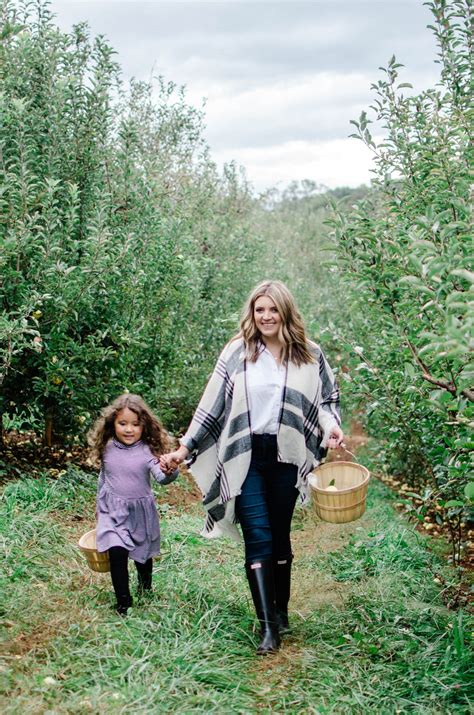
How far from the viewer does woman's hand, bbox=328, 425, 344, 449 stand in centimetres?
420

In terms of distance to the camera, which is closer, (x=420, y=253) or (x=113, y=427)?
(x=420, y=253)

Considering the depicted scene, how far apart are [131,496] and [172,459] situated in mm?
360

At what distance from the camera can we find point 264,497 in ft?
13.4

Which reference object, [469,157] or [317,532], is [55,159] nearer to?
[469,157]

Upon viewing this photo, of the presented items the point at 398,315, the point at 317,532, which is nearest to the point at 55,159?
the point at 398,315

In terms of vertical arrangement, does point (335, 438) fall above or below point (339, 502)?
above

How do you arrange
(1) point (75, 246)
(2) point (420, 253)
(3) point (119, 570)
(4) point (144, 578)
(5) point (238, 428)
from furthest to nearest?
1. (1) point (75, 246)
2. (4) point (144, 578)
3. (3) point (119, 570)
4. (5) point (238, 428)
5. (2) point (420, 253)

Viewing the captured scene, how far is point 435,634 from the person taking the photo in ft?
13.5

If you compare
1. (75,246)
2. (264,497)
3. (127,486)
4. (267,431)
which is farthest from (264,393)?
(75,246)

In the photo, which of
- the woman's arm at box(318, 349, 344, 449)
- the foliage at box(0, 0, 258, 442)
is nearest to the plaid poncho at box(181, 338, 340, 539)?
the woman's arm at box(318, 349, 344, 449)

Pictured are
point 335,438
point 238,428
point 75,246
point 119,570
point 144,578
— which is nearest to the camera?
point 238,428

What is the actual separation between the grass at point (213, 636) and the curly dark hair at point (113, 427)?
881 millimetres

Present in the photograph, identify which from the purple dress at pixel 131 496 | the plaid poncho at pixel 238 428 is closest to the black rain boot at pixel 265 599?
the plaid poncho at pixel 238 428

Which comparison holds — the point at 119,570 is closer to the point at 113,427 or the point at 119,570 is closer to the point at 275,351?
the point at 113,427
